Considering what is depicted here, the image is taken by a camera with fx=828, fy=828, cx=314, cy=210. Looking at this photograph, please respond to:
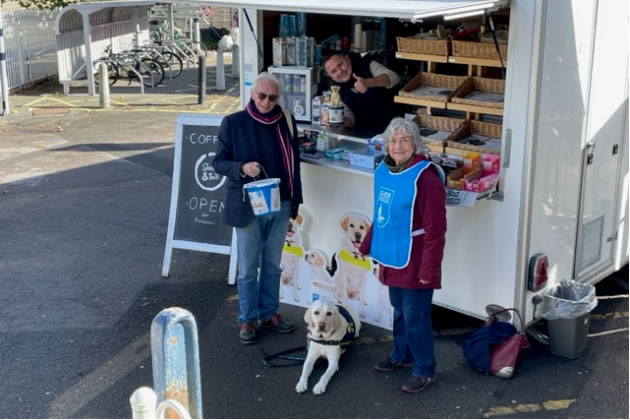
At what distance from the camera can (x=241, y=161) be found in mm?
5910

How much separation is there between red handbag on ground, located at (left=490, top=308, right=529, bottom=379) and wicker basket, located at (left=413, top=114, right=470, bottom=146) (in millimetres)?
1328

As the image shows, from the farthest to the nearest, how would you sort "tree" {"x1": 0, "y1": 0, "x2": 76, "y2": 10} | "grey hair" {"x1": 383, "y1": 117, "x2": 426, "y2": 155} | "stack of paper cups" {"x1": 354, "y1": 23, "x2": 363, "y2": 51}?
1. "tree" {"x1": 0, "y1": 0, "x2": 76, "y2": 10}
2. "stack of paper cups" {"x1": 354, "y1": 23, "x2": 363, "y2": 51}
3. "grey hair" {"x1": 383, "y1": 117, "x2": 426, "y2": 155}

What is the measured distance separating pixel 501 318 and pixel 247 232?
1.89 metres

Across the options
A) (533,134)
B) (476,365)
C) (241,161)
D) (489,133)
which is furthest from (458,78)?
(476,365)

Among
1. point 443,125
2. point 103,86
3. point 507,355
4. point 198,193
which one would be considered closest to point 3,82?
point 103,86

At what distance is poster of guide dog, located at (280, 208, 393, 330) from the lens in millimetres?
6254

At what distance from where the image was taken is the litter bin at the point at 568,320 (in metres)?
5.66

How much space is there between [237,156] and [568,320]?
2568 mm

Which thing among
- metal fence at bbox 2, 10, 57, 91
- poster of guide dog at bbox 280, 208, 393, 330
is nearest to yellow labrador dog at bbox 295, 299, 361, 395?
poster of guide dog at bbox 280, 208, 393, 330

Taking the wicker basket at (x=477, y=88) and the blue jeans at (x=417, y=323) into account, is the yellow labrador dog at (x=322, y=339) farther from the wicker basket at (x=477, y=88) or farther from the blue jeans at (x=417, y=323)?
the wicker basket at (x=477, y=88)

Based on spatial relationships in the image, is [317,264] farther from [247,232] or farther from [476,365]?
[476,365]

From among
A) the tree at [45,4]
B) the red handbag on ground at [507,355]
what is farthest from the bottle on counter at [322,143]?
the tree at [45,4]

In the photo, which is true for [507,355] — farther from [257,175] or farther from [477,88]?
[257,175]

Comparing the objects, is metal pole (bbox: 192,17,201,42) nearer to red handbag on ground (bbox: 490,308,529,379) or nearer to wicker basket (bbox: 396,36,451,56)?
wicker basket (bbox: 396,36,451,56)
